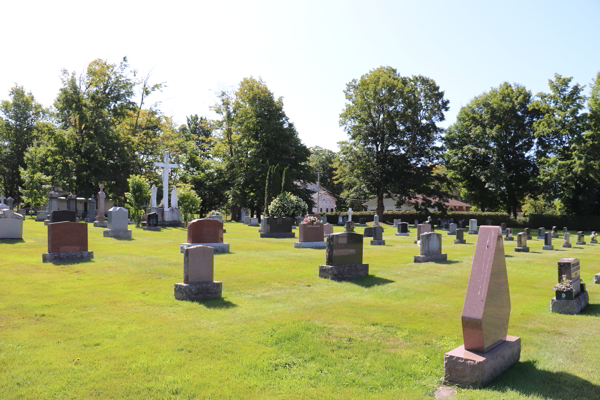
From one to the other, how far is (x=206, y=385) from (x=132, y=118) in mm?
50020

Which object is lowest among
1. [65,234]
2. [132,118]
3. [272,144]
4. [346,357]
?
[346,357]

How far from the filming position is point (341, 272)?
11.7 metres

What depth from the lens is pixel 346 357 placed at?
5.93 meters

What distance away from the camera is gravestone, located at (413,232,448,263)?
15875 mm

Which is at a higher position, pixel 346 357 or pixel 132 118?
pixel 132 118

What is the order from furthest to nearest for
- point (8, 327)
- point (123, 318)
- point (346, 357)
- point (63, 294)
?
1. point (63, 294)
2. point (123, 318)
3. point (8, 327)
4. point (346, 357)

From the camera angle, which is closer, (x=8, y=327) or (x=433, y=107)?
(x=8, y=327)

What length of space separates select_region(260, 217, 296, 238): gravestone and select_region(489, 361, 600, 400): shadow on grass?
20.7 meters

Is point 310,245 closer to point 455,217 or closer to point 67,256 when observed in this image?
point 67,256

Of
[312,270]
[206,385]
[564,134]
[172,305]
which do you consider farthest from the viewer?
[564,134]

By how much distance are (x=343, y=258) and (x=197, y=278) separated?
14.1 feet

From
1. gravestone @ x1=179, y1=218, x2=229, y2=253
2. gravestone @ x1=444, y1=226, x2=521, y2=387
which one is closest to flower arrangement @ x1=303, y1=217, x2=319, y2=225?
gravestone @ x1=179, y1=218, x2=229, y2=253

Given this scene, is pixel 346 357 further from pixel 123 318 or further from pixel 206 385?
pixel 123 318

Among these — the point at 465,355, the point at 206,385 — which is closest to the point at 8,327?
the point at 206,385
